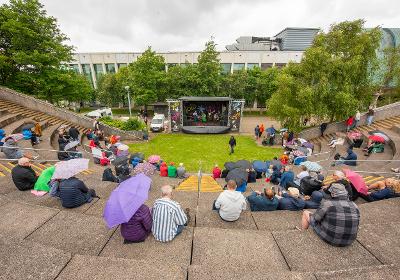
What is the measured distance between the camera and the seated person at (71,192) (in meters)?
5.66

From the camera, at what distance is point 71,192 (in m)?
5.73

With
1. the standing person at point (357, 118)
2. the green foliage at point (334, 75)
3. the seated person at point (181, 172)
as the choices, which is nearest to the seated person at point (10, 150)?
the seated person at point (181, 172)

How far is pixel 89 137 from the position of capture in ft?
64.3

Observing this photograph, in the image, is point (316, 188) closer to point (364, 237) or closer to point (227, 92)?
point (364, 237)


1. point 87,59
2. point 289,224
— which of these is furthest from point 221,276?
point 87,59

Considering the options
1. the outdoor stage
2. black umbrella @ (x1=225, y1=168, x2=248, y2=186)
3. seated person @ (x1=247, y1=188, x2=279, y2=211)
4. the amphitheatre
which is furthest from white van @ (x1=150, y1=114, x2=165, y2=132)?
seated person @ (x1=247, y1=188, x2=279, y2=211)

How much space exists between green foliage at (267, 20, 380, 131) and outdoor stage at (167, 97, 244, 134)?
6.84m

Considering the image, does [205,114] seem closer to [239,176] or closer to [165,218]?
[239,176]

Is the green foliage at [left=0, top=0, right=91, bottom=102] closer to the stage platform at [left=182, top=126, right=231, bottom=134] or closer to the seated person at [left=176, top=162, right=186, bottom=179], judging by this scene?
the stage platform at [left=182, top=126, right=231, bottom=134]

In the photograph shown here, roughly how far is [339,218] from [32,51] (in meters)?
27.3

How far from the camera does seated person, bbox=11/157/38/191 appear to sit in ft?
22.2

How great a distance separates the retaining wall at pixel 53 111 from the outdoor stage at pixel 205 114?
5259mm

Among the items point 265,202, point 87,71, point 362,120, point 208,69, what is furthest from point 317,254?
point 87,71

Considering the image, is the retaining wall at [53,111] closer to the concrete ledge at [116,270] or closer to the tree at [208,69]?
the tree at [208,69]
